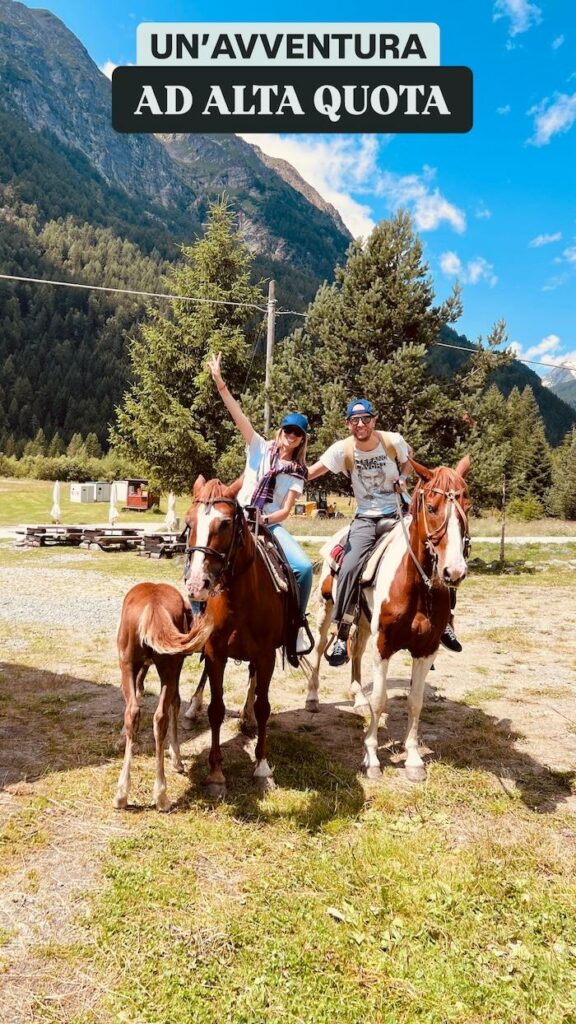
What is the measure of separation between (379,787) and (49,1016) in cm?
315

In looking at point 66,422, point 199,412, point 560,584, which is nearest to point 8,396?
point 66,422

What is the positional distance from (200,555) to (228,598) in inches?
35.1

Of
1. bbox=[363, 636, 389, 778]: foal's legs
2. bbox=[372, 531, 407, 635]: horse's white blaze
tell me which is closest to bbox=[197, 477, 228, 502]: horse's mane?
bbox=[372, 531, 407, 635]: horse's white blaze

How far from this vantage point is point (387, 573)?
18.4 ft

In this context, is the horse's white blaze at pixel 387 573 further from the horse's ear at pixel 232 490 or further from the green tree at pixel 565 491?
the green tree at pixel 565 491

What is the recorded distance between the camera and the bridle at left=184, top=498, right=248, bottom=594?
160 inches

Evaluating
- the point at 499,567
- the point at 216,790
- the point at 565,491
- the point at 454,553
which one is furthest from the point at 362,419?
the point at 565,491

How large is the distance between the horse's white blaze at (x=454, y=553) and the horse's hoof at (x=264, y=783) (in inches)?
96.4

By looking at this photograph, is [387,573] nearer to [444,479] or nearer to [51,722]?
[444,479]

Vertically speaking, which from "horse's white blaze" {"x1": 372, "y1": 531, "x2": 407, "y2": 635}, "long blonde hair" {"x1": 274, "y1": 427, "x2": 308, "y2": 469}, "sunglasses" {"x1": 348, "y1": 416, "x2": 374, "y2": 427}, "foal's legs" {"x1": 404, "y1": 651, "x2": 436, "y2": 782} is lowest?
"foal's legs" {"x1": 404, "y1": 651, "x2": 436, "y2": 782}

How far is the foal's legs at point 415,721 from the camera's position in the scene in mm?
5285

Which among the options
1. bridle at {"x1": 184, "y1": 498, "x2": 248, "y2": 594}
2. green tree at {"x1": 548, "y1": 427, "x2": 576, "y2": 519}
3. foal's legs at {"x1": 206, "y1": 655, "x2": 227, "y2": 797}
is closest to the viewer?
bridle at {"x1": 184, "y1": 498, "x2": 248, "y2": 594}

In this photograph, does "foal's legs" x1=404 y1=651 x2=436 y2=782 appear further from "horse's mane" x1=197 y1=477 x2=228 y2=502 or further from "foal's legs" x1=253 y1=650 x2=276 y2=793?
"horse's mane" x1=197 y1=477 x2=228 y2=502

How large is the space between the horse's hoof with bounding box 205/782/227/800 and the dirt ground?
0.19 metres
